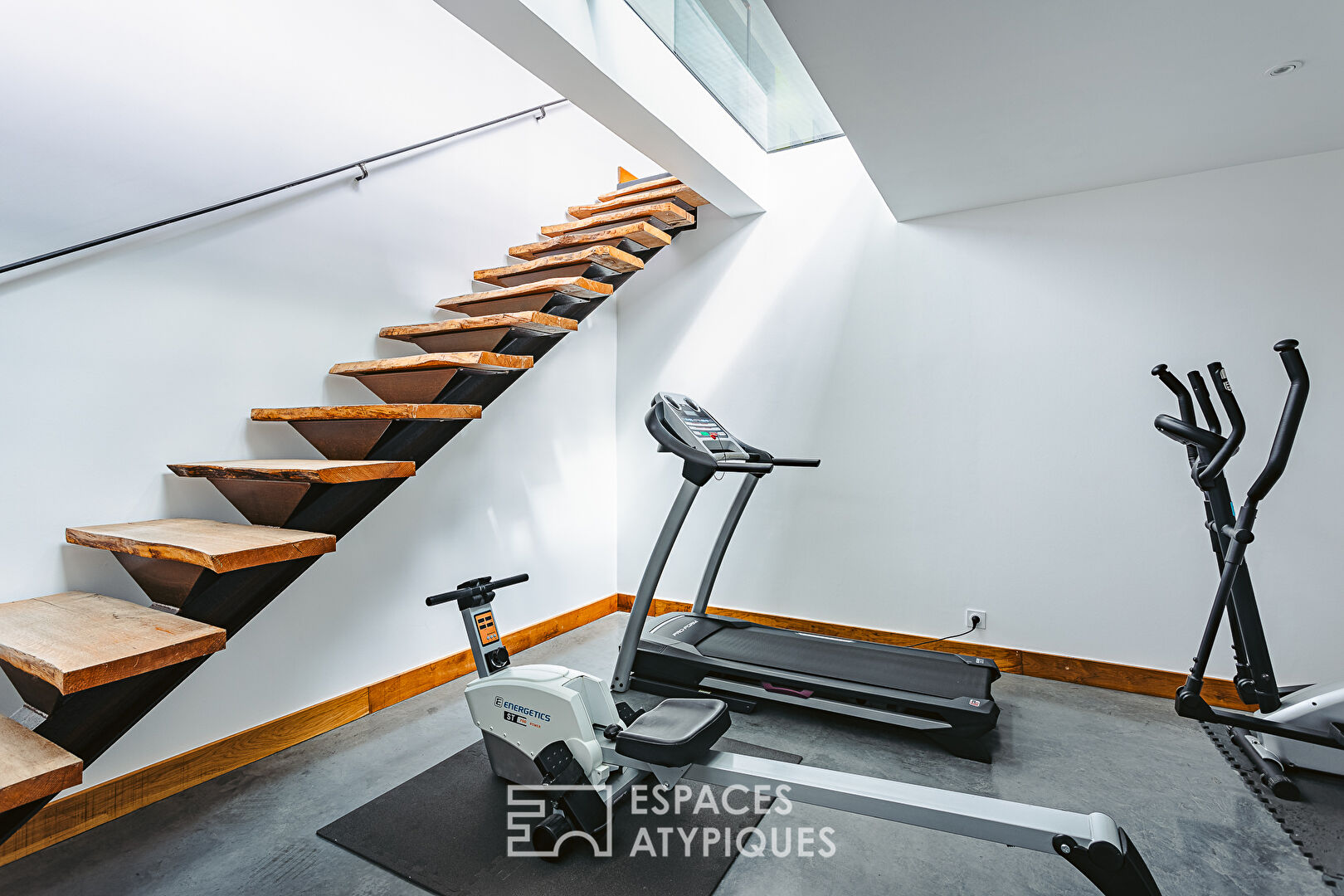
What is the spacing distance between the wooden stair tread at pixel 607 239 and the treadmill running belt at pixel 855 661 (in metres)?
1.98

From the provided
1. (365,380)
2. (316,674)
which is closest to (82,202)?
(365,380)

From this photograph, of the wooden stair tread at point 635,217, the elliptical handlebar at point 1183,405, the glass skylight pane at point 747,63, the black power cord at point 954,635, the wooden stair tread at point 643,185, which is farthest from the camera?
the wooden stair tread at point 643,185

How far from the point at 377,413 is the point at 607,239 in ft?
5.00

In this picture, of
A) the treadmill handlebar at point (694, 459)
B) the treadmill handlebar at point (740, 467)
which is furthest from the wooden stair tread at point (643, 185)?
the treadmill handlebar at point (740, 467)

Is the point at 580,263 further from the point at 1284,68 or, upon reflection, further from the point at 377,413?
the point at 1284,68

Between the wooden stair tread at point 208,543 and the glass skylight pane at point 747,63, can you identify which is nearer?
the wooden stair tread at point 208,543

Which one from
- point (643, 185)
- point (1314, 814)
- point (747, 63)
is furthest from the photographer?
point (643, 185)

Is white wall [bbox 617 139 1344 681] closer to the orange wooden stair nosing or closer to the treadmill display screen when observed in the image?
the treadmill display screen

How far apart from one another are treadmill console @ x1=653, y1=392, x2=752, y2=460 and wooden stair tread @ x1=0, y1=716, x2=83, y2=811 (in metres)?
1.93

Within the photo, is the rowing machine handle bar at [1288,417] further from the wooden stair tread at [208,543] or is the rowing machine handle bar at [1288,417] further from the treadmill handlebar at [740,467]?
the wooden stair tread at [208,543]

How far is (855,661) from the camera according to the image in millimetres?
2865

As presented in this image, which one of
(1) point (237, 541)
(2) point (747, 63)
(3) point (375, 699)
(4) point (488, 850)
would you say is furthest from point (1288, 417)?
(3) point (375, 699)

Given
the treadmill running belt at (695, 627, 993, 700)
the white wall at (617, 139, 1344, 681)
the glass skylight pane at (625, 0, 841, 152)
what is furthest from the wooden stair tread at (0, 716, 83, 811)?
the white wall at (617, 139, 1344, 681)

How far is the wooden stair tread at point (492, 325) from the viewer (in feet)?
7.90
